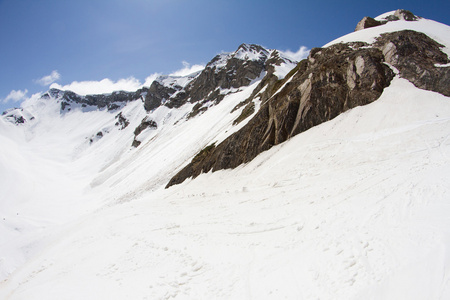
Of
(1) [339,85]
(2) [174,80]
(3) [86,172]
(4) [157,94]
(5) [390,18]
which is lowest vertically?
(1) [339,85]

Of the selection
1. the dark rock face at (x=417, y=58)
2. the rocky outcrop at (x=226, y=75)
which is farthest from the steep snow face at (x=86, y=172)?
the dark rock face at (x=417, y=58)

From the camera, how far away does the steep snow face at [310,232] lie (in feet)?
19.9

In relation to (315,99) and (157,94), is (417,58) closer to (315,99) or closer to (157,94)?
(315,99)

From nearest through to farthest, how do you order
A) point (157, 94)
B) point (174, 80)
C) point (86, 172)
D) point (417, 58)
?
point (417, 58), point (86, 172), point (157, 94), point (174, 80)

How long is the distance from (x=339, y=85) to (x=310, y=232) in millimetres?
17728

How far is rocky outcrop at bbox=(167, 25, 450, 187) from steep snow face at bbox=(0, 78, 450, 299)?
4.24ft

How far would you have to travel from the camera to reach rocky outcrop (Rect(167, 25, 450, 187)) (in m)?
19.9

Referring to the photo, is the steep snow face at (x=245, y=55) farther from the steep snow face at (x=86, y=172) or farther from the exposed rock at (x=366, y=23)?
the exposed rock at (x=366, y=23)

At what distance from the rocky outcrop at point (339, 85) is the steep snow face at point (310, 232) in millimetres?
1294

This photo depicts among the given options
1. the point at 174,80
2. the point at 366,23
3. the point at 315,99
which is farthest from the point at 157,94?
the point at 315,99

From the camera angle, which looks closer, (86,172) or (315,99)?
(315,99)

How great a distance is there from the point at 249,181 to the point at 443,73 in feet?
58.2

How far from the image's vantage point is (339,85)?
21.7 metres

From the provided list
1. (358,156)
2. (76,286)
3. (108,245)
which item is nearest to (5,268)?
(108,245)
